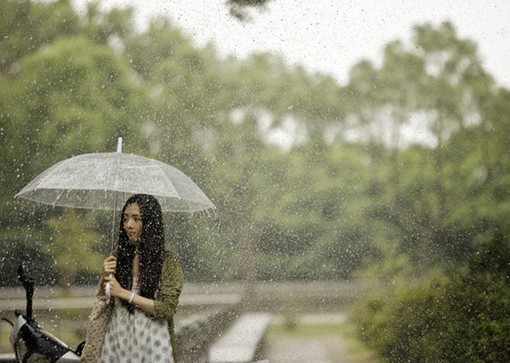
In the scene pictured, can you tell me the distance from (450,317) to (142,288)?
2.56 metres

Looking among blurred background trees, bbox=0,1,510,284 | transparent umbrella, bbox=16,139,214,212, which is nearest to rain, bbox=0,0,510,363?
blurred background trees, bbox=0,1,510,284

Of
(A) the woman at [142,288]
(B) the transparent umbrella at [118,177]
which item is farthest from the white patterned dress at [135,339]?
(B) the transparent umbrella at [118,177]

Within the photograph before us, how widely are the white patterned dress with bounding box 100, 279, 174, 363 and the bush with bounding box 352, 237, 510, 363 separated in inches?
91.2

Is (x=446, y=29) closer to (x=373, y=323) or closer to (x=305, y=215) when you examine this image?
(x=305, y=215)

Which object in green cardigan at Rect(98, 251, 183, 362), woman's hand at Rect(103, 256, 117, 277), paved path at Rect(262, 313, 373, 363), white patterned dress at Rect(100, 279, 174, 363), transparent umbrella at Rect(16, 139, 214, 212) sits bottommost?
paved path at Rect(262, 313, 373, 363)

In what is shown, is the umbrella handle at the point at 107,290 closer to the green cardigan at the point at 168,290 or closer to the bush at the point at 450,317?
the green cardigan at the point at 168,290

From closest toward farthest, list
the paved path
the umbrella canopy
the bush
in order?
the umbrella canopy
the bush
the paved path

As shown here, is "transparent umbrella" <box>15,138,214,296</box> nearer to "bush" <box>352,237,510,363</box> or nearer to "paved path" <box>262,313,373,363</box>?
"bush" <box>352,237,510,363</box>

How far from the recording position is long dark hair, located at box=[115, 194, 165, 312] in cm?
334

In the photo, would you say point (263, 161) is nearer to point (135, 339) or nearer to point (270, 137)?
point (270, 137)

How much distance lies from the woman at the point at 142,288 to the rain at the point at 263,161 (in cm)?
225

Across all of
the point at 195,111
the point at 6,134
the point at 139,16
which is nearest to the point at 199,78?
the point at 195,111

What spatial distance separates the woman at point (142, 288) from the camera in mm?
3320

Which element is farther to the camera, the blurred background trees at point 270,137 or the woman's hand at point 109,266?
the blurred background trees at point 270,137
